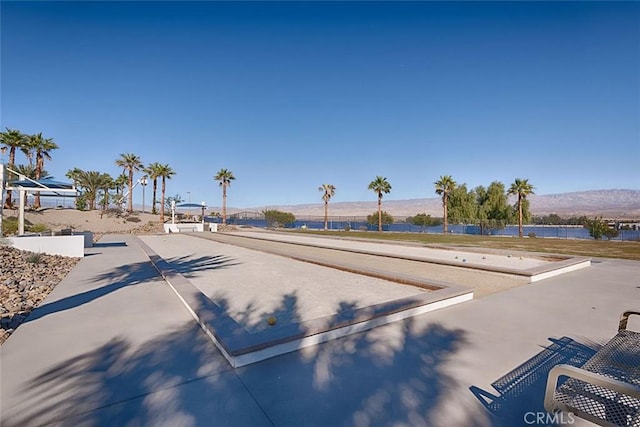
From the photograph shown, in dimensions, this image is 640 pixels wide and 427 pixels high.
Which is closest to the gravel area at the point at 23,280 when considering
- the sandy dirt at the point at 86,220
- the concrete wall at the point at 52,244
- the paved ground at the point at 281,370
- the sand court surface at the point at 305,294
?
the paved ground at the point at 281,370

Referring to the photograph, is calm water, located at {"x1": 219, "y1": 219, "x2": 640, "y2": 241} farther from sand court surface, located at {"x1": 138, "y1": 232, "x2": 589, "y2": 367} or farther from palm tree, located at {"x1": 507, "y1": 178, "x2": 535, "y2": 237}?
sand court surface, located at {"x1": 138, "y1": 232, "x2": 589, "y2": 367}

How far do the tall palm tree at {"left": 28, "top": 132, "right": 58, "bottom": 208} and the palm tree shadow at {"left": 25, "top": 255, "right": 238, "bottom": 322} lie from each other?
29.2 metres

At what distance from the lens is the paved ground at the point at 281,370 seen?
7.16 ft

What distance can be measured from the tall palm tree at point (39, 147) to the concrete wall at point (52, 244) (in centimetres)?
2535

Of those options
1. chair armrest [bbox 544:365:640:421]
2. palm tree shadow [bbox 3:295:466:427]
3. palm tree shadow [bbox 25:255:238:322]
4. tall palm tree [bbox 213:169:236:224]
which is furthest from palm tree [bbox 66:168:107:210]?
chair armrest [bbox 544:365:640:421]

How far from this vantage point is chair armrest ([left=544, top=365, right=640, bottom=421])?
1.57 m

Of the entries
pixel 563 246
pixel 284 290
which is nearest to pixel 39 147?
pixel 284 290

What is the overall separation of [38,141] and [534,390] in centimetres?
4007

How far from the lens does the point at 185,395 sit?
2.39 m

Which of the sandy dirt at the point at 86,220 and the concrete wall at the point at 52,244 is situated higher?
the sandy dirt at the point at 86,220

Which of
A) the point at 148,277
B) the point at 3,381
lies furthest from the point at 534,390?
the point at 148,277

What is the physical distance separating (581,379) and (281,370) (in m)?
2.21

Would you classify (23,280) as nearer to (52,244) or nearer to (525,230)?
(52,244)

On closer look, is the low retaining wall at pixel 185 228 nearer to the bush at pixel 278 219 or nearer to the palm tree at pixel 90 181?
the bush at pixel 278 219
